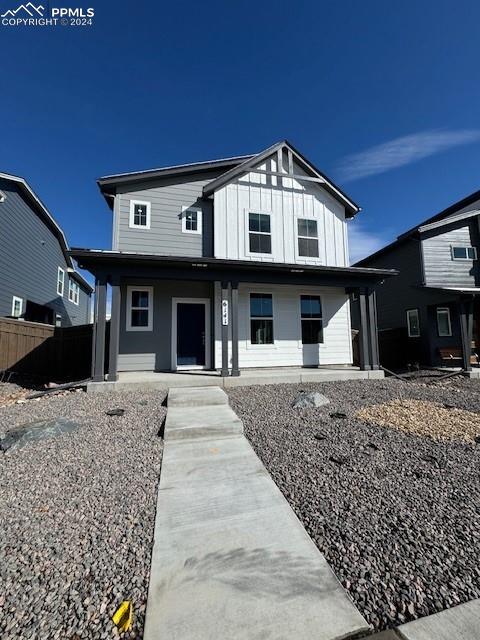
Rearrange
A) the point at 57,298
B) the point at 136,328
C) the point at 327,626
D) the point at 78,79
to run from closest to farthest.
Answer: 1. the point at 327,626
2. the point at 78,79
3. the point at 136,328
4. the point at 57,298

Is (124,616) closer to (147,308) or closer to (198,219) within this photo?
(147,308)

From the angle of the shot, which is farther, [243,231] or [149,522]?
[243,231]

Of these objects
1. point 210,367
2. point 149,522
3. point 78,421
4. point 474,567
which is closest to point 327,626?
point 474,567

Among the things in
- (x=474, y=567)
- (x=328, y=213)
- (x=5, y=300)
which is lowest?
(x=474, y=567)

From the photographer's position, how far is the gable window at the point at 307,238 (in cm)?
997

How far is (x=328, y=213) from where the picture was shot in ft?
34.1

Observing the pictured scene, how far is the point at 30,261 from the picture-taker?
42.8 feet

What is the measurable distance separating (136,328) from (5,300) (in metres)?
6.47

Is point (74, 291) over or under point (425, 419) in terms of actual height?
over

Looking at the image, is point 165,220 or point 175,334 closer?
point 175,334

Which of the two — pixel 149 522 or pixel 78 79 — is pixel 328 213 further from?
pixel 149 522

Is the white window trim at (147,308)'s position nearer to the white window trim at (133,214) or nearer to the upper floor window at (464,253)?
the white window trim at (133,214)

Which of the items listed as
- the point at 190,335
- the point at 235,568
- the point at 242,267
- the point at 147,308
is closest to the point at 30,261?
the point at 147,308

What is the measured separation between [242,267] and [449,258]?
1093cm
